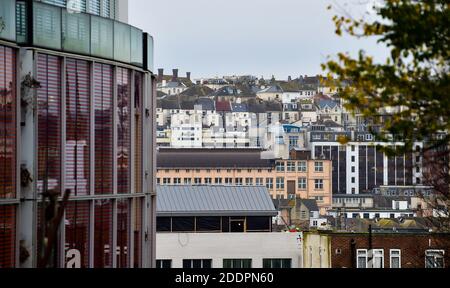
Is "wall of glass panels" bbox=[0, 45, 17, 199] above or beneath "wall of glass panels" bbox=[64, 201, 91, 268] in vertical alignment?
above

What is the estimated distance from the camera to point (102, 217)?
18625 millimetres

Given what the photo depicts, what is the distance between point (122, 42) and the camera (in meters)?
19.2

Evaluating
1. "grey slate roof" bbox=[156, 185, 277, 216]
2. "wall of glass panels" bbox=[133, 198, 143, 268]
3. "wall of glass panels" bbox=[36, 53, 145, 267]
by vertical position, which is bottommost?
"grey slate roof" bbox=[156, 185, 277, 216]

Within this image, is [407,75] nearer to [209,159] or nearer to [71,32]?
[71,32]

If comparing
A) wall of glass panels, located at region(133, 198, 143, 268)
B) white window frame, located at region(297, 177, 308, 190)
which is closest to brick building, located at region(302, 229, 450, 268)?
wall of glass panels, located at region(133, 198, 143, 268)

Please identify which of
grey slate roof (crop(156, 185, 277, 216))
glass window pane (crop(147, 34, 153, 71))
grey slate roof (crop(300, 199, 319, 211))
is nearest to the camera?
glass window pane (crop(147, 34, 153, 71))

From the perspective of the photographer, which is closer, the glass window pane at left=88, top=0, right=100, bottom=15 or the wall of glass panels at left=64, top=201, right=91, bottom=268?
the wall of glass panels at left=64, top=201, right=91, bottom=268

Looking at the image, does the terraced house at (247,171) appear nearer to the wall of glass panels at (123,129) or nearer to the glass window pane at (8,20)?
the wall of glass panels at (123,129)

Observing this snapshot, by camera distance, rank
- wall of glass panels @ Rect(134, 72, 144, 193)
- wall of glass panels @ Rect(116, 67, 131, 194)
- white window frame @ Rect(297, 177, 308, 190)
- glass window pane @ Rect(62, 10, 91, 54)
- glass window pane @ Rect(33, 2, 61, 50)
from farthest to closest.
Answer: white window frame @ Rect(297, 177, 308, 190) < wall of glass panels @ Rect(134, 72, 144, 193) < wall of glass panels @ Rect(116, 67, 131, 194) < glass window pane @ Rect(62, 10, 91, 54) < glass window pane @ Rect(33, 2, 61, 50)

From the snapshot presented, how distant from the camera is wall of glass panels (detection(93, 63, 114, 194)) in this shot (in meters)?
18.3

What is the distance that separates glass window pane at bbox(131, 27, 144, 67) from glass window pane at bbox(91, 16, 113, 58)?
0.83 meters

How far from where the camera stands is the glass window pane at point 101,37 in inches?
719

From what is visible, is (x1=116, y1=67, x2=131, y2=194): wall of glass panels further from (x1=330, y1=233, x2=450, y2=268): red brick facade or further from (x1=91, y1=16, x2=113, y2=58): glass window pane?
(x1=330, y1=233, x2=450, y2=268): red brick facade
